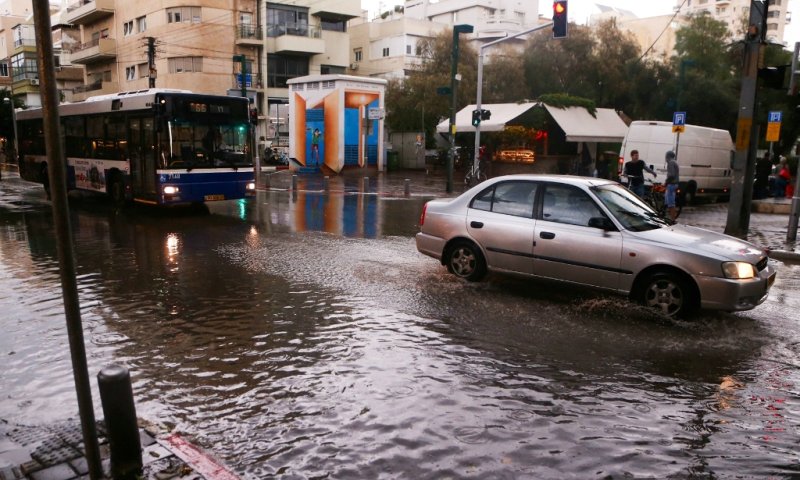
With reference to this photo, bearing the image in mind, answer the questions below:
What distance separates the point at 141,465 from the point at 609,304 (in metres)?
5.77

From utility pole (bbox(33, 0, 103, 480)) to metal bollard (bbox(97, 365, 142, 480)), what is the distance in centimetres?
12

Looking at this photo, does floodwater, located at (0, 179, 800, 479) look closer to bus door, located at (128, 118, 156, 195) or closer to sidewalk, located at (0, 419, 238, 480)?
sidewalk, located at (0, 419, 238, 480)

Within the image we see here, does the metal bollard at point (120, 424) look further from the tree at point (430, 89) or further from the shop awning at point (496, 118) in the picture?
the tree at point (430, 89)

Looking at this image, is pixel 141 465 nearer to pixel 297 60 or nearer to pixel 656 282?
pixel 656 282

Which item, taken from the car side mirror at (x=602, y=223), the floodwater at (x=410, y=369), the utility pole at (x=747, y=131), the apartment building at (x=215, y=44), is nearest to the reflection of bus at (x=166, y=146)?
the floodwater at (x=410, y=369)

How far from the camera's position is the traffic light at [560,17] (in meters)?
19.0

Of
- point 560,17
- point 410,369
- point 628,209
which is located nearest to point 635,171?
point 560,17

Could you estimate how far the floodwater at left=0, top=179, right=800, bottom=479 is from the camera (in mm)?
4145

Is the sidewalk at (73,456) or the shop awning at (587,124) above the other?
the shop awning at (587,124)

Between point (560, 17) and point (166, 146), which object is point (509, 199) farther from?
point (560, 17)

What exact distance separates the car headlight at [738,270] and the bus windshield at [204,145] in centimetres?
1219

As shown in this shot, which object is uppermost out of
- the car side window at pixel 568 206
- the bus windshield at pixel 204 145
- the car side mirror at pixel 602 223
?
the bus windshield at pixel 204 145

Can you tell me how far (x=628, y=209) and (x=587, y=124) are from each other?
25635mm

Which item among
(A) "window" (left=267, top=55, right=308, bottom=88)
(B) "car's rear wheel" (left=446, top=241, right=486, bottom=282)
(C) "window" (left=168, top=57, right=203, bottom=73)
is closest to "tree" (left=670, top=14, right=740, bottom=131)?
(B) "car's rear wheel" (left=446, top=241, right=486, bottom=282)
